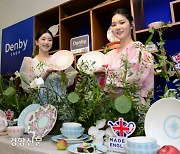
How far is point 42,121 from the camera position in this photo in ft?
3.00

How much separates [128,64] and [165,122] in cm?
27

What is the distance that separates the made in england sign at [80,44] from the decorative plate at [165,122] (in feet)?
4.45

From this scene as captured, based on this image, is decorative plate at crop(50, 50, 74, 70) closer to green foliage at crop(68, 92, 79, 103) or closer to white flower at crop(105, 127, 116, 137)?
green foliage at crop(68, 92, 79, 103)

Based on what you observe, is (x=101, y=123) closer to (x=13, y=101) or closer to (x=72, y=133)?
(x=72, y=133)

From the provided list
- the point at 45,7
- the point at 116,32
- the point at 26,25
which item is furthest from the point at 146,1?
the point at 26,25

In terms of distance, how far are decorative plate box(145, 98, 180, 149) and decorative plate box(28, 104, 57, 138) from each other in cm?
40

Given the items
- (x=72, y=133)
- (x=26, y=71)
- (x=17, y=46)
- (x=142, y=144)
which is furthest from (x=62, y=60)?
(x=17, y=46)

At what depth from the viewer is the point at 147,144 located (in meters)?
0.57

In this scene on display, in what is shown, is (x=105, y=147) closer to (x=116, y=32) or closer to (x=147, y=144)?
(x=147, y=144)

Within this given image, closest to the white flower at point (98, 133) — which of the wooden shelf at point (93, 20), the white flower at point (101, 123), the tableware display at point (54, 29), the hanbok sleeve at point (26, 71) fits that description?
the white flower at point (101, 123)

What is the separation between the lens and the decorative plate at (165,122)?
→ 24.9 inches

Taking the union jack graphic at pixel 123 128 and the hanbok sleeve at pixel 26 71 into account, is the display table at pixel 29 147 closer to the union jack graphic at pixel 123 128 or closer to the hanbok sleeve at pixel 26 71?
the union jack graphic at pixel 123 128

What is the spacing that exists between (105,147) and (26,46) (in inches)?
87.1

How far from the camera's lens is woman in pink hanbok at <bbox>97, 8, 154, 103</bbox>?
0.80m
